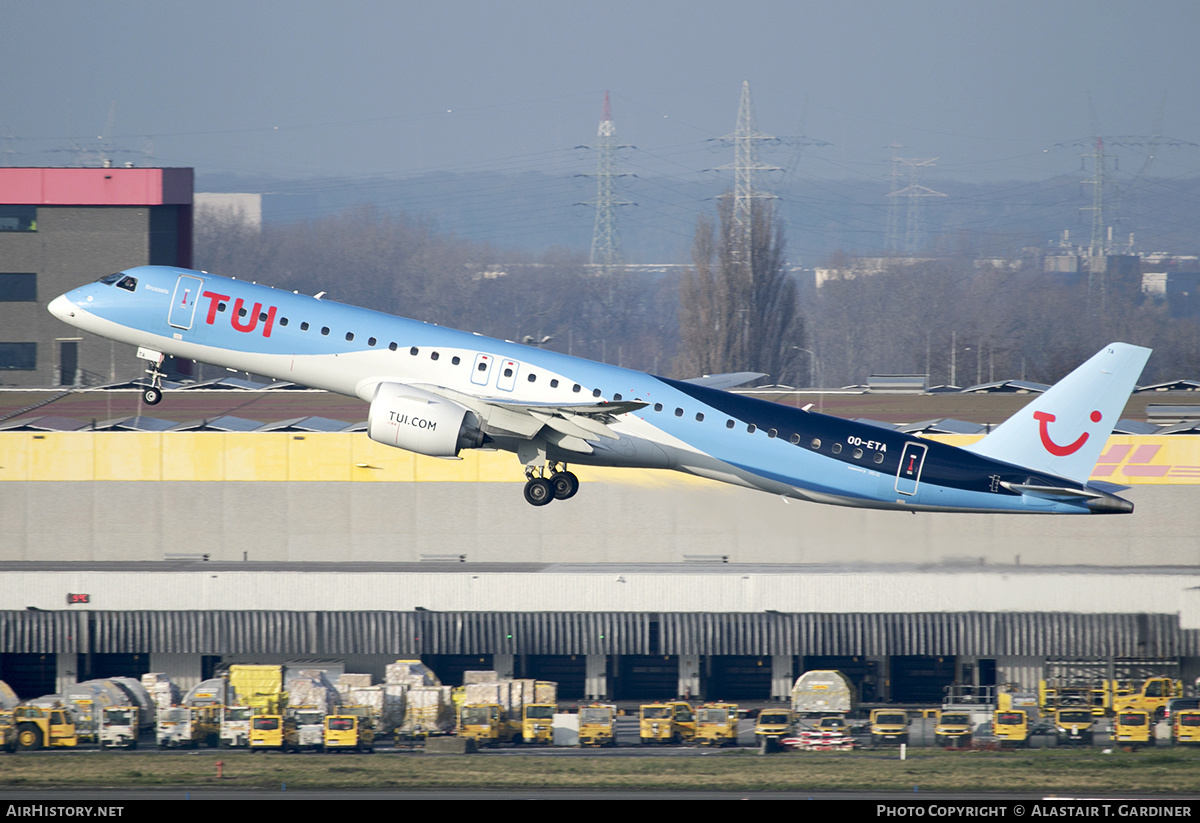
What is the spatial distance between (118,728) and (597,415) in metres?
28.2

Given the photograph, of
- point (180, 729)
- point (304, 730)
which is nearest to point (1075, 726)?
point (304, 730)

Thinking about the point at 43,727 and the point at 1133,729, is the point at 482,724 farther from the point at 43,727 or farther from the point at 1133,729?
the point at 1133,729

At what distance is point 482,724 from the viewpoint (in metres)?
57.8

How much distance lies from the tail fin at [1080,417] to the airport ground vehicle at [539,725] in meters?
23.5

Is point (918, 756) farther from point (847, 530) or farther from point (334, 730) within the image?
point (334, 730)

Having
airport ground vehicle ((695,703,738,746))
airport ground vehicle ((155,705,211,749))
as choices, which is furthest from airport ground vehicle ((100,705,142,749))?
airport ground vehicle ((695,703,738,746))

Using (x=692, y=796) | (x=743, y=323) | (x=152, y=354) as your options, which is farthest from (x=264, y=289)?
(x=743, y=323)

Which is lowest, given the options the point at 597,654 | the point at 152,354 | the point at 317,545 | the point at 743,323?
the point at 597,654

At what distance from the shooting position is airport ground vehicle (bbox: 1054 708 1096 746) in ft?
187

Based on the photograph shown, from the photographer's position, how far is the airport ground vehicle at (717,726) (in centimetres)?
5747

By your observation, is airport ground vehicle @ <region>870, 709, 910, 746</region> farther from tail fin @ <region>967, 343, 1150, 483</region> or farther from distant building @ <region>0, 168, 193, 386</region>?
distant building @ <region>0, 168, 193, 386</region>

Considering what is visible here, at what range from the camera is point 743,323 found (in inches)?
5802

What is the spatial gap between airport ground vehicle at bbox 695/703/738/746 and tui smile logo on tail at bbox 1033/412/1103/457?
63.7 ft
